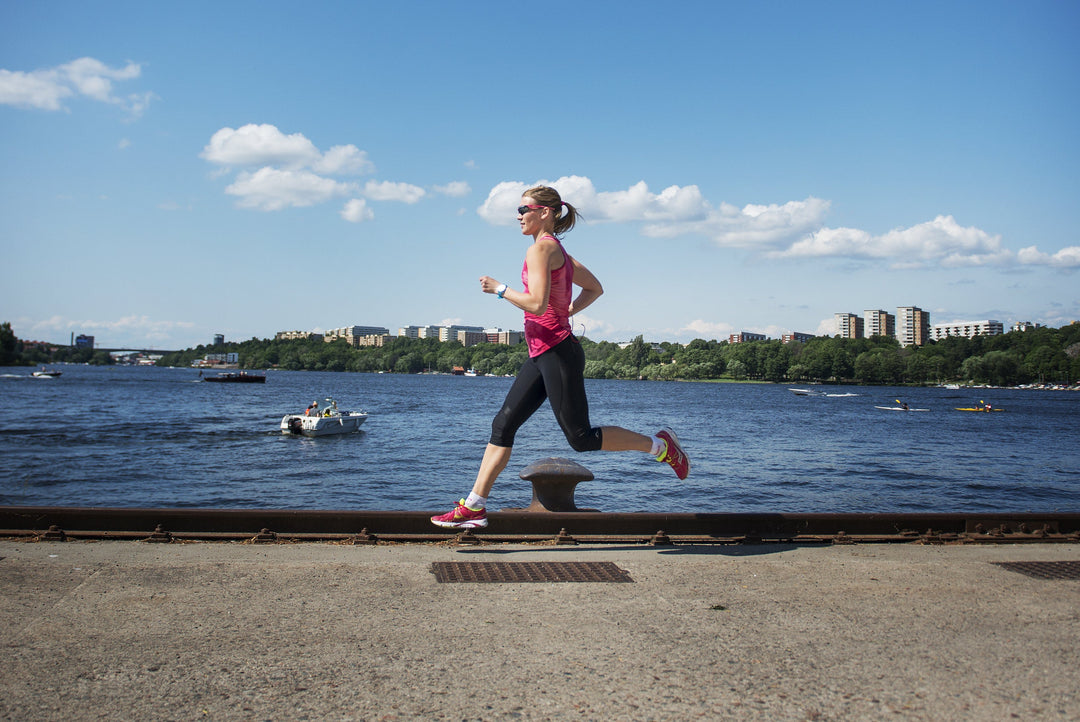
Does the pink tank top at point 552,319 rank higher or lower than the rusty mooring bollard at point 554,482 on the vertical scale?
higher

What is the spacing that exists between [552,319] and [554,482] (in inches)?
51.5

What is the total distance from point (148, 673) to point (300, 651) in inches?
18.9

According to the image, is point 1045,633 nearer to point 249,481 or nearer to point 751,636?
point 751,636

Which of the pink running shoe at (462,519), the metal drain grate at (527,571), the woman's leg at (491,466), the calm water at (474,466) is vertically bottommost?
the calm water at (474,466)

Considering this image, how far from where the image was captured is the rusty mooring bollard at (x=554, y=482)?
5270 mm

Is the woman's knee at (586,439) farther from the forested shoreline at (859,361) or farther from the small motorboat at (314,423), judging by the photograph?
the forested shoreline at (859,361)

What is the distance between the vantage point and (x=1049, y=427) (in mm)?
55562

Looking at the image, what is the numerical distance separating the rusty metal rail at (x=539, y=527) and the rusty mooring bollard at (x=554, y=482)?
28 cm

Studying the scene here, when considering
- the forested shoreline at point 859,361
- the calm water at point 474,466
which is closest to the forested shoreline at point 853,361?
the forested shoreline at point 859,361

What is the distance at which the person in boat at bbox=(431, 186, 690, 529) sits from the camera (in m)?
4.41

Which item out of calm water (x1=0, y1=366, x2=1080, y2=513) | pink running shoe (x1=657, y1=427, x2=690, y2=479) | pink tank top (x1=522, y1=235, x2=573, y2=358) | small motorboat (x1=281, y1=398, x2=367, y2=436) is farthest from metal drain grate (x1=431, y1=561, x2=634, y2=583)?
small motorboat (x1=281, y1=398, x2=367, y2=436)

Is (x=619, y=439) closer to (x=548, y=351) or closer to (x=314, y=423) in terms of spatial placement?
(x=548, y=351)

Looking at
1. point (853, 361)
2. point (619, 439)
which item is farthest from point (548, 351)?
point (853, 361)

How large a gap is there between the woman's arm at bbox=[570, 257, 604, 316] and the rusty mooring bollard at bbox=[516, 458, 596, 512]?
1.10 metres
